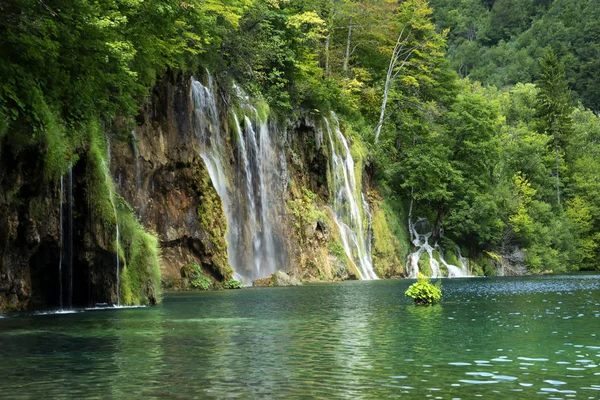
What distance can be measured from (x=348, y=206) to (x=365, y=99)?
13.9 meters

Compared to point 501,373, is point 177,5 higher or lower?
higher

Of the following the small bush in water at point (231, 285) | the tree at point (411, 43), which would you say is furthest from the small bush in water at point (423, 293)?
the tree at point (411, 43)

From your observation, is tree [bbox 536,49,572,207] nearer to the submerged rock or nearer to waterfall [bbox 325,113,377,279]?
waterfall [bbox 325,113,377,279]

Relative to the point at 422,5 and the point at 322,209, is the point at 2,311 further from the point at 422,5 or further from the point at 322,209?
the point at 422,5

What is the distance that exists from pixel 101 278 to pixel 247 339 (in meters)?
10.9

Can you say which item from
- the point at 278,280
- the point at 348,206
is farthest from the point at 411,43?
the point at 278,280

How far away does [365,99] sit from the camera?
213ft

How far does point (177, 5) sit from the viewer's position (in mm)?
25703

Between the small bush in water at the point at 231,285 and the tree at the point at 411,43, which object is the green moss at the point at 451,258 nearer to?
the tree at the point at 411,43

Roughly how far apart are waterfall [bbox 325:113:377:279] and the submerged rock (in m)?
10.8

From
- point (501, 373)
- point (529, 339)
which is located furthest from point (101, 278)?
point (501, 373)

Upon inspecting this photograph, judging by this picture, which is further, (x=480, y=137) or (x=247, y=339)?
(x=480, y=137)

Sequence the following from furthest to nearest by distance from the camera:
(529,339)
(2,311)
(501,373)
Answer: (2,311)
(529,339)
(501,373)

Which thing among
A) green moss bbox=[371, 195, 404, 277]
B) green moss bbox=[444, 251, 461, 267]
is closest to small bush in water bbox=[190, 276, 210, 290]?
green moss bbox=[371, 195, 404, 277]
